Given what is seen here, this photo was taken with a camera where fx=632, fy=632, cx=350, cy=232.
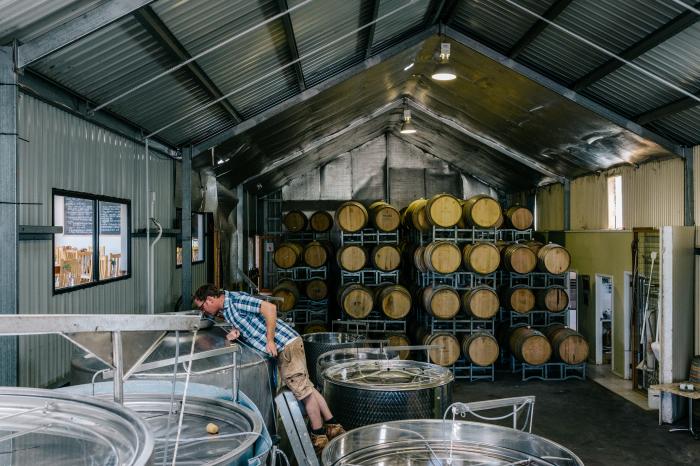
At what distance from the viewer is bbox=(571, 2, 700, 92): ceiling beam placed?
7027mm

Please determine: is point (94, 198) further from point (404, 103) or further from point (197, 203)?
point (404, 103)

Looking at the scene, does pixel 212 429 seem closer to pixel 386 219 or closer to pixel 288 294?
pixel 386 219

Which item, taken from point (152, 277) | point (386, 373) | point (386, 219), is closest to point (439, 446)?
point (386, 373)

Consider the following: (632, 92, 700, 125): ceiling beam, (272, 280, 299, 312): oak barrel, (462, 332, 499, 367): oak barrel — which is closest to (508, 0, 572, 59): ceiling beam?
(632, 92, 700, 125): ceiling beam

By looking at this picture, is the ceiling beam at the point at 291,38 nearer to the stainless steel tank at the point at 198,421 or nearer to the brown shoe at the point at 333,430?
the stainless steel tank at the point at 198,421

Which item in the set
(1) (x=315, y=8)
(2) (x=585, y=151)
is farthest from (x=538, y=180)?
(1) (x=315, y=8)

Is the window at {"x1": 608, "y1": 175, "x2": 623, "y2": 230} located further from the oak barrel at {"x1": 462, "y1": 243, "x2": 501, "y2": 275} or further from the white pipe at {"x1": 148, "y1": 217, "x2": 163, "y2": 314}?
the white pipe at {"x1": 148, "y1": 217, "x2": 163, "y2": 314}

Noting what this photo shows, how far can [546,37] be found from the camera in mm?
8922

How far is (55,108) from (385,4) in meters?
4.30

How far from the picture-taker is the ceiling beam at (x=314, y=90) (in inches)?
376

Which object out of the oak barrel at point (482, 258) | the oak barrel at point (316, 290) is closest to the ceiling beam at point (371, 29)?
the oak barrel at point (482, 258)

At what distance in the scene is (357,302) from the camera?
478 inches

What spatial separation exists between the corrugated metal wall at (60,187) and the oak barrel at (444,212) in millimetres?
5585

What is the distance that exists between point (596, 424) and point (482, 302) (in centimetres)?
317
